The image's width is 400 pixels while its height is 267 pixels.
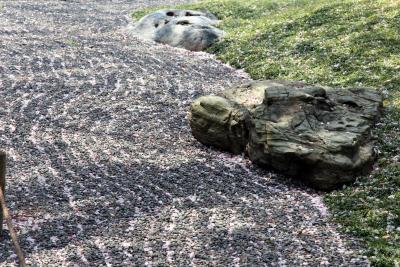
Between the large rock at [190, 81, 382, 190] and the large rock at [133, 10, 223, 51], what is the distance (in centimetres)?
924

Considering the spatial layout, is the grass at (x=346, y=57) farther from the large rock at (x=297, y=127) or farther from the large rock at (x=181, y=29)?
the large rock at (x=181, y=29)

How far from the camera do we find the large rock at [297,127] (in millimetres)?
11461

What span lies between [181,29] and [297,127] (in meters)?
13.2

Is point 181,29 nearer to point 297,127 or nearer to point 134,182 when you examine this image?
point 297,127

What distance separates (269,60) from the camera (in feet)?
65.9

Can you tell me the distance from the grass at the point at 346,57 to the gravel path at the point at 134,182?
605 millimetres

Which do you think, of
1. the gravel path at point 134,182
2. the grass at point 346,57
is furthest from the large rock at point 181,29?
the gravel path at point 134,182

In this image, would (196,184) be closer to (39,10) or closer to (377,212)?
(377,212)

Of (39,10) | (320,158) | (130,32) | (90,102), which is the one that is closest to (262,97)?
(320,158)

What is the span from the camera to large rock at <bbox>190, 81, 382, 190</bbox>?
1146 centimetres

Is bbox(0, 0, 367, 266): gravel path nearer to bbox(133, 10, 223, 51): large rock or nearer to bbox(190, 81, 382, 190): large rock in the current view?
bbox(190, 81, 382, 190): large rock

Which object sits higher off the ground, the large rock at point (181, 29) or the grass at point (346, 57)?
the grass at point (346, 57)

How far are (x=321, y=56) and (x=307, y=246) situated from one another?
1140 cm

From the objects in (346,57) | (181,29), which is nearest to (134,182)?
(346,57)
